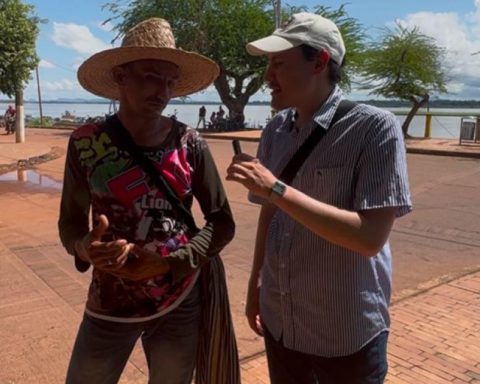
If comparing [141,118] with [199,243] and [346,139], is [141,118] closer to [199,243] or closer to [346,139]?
[199,243]

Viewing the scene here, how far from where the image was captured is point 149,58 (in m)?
1.95

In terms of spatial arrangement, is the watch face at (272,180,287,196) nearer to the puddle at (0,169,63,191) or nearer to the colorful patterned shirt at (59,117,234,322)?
the colorful patterned shirt at (59,117,234,322)

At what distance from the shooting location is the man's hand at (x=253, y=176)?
1560 mm

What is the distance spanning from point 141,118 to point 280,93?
519 millimetres

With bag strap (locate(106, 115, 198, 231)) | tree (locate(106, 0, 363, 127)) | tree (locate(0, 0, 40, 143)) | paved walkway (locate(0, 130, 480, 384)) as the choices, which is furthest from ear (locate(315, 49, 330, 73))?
tree (locate(106, 0, 363, 127))

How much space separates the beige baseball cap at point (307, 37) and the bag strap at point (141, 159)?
1.79 ft

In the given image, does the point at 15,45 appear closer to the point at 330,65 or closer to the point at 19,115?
the point at 19,115

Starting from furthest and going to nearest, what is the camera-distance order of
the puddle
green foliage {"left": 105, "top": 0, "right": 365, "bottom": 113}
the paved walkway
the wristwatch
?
green foliage {"left": 105, "top": 0, "right": 365, "bottom": 113}, the puddle, the paved walkway, the wristwatch

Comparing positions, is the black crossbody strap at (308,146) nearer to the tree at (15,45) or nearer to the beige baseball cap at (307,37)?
the beige baseball cap at (307,37)

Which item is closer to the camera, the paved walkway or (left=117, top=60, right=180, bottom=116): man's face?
(left=117, top=60, right=180, bottom=116): man's face

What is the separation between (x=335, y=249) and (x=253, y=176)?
0.41m

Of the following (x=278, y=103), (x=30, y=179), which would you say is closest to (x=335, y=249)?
(x=278, y=103)

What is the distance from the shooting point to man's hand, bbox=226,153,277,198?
156 cm

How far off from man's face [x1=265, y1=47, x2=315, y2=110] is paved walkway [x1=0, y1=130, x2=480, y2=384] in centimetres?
197
